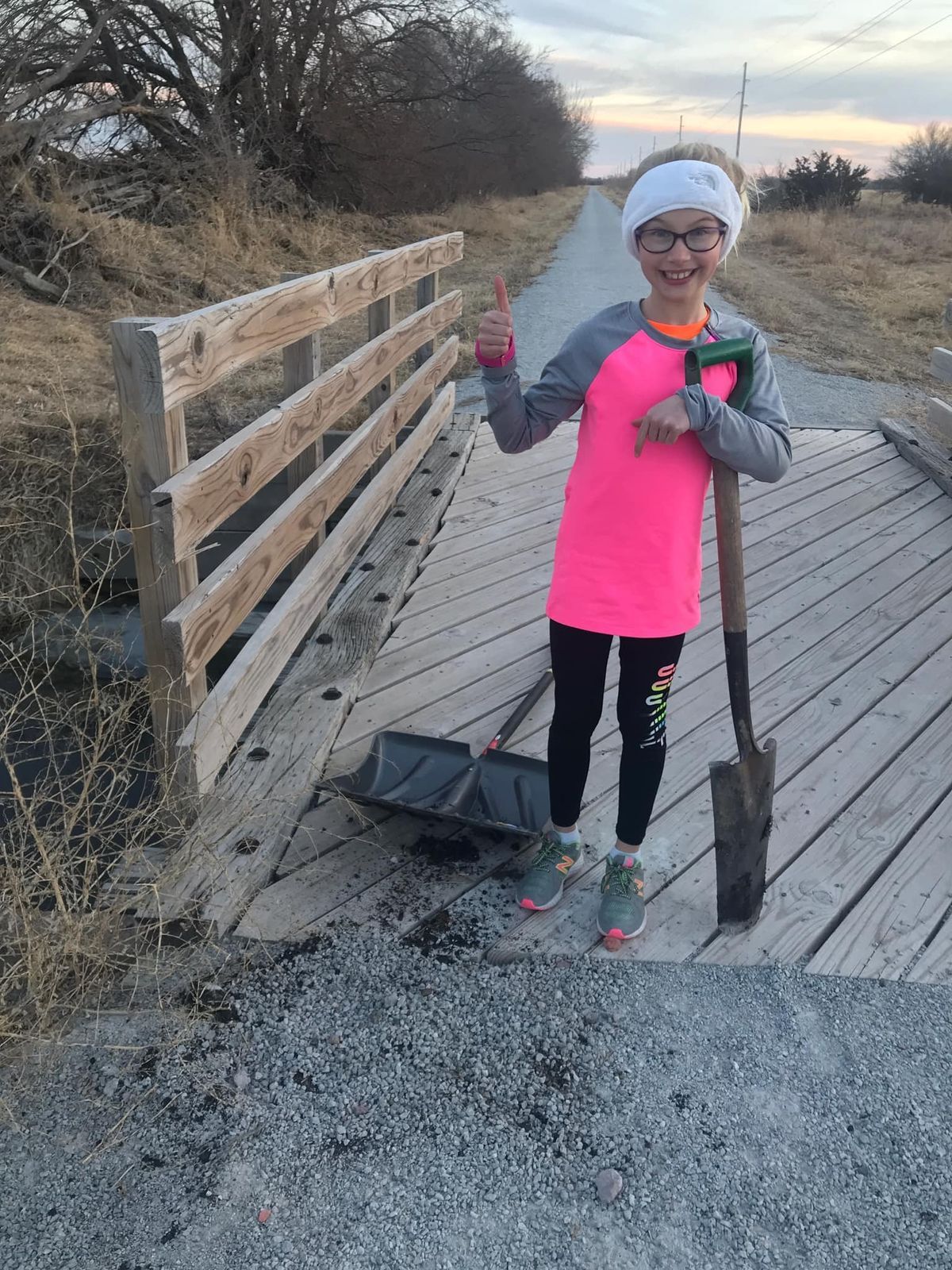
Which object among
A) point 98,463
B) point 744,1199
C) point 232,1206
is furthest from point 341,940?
point 98,463

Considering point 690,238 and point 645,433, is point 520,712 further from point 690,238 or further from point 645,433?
point 690,238

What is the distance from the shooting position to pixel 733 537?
7.39ft

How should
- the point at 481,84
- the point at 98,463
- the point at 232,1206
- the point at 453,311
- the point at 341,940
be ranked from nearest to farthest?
the point at 232,1206 < the point at 341,940 < the point at 98,463 < the point at 453,311 < the point at 481,84

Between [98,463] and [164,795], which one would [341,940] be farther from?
[98,463]

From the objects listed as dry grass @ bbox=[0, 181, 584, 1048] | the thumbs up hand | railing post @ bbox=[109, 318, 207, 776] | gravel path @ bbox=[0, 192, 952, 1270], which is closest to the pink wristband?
the thumbs up hand

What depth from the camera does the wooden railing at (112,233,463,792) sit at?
235 cm

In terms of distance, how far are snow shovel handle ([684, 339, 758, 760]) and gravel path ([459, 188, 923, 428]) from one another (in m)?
5.22

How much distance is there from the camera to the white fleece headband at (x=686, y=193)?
6.72 feet

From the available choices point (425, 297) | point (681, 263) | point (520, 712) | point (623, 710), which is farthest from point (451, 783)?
point (425, 297)

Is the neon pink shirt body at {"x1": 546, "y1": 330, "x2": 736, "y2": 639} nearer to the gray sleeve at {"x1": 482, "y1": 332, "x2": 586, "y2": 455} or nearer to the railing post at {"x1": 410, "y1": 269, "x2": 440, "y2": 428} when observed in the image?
the gray sleeve at {"x1": 482, "y1": 332, "x2": 586, "y2": 455}

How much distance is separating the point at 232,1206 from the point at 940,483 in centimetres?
541

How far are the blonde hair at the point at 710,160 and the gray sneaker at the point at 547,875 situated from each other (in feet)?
5.19

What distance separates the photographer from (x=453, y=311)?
6.88 meters

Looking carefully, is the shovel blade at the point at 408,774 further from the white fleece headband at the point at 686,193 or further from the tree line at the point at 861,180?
the tree line at the point at 861,180
